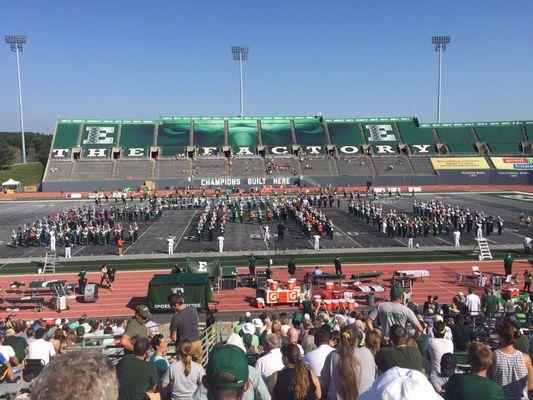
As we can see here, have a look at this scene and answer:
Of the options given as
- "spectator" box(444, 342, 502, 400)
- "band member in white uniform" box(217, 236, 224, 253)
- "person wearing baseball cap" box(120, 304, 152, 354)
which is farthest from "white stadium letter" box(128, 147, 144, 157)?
"spectator" box(444, 342, 502, 400)

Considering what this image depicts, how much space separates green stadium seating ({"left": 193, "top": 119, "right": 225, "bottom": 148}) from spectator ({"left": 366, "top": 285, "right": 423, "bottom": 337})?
213 ft

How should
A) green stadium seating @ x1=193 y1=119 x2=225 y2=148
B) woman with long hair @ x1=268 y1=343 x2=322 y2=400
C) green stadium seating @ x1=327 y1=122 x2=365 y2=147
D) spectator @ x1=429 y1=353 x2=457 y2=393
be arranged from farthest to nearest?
green stadium seating @ x1=327 y1=122 x2=365 y2=147 < green stadium seating @ x1=193 y1=119 x2=225 y2=148 < spectator @ x1=429 y1=353 x2=457 y2=393 < woman with long hair @ x1=268 y1=343 x2=322 y2=400

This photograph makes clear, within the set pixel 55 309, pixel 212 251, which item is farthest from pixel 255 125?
pixel 55 309

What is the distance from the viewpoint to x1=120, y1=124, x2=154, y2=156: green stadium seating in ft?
226

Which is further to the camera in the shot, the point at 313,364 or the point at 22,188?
the point at 22,188

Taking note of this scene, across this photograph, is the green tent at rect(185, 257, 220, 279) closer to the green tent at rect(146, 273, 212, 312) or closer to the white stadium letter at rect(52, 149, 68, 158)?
the green tent at rect(146, 273, 212, 312)

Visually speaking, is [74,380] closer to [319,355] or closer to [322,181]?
[319,355]

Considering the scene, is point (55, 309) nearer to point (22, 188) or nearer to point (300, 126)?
point (22, 188)

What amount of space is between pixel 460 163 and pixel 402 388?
67.7m

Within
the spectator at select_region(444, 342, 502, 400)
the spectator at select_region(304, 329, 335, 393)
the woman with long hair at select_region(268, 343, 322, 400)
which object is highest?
the spectator at select_region(444, 342, 502, 400)

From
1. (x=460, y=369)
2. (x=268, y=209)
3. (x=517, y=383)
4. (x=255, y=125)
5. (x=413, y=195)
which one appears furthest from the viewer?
(x=255, y=125)

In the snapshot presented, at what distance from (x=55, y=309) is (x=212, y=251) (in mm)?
10263

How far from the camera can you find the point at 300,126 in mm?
78000

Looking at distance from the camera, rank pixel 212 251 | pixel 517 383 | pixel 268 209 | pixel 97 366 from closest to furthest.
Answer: pixel 97 366 → pixel 517 383 → pixel 212 251 → pixel 268 209
